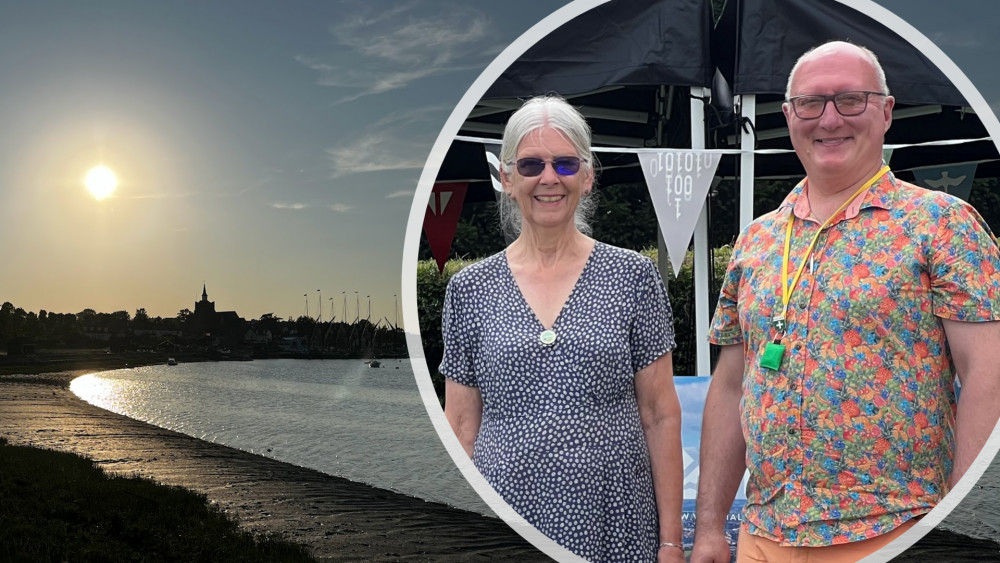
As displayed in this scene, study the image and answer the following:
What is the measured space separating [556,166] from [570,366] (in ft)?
1.35

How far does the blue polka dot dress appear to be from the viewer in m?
1.95

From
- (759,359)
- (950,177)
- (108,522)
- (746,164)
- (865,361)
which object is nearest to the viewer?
(865,361)

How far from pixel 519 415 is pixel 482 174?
3969 millimetres

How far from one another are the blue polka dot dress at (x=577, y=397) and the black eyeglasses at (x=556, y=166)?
0.19m

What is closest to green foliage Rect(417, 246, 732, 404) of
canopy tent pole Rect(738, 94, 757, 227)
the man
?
canopy tent pole Rect(738, 94, 757, 227)

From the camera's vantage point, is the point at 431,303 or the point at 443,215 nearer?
the point at 443,215

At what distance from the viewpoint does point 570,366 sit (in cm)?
195

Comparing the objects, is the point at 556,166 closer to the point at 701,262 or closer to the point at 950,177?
the point at 701,262

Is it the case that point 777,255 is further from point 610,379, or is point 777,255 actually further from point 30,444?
point 30,444

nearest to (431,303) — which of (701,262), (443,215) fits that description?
(443,215)

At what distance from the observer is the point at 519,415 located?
2000mm

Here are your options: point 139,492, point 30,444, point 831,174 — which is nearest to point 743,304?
point 831,174

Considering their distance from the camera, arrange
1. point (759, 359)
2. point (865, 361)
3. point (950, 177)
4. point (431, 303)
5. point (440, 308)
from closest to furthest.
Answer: point (865, 361)
point (759, 359)
point (950, 177)
point (440, 308)
point (431, 303)

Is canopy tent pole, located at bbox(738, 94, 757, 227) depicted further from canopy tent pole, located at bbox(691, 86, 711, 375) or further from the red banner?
the red banner
